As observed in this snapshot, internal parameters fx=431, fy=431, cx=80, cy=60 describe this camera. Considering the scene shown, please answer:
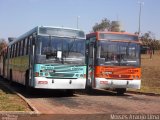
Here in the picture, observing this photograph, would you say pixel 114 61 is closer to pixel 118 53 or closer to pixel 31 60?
pixel 118 53

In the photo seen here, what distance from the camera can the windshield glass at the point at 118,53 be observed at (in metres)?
21.1

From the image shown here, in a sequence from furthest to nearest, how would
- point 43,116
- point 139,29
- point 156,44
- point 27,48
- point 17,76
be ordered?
point 156,44 < point 139,29 < point 17,76 < point 27,48 < point 43,116

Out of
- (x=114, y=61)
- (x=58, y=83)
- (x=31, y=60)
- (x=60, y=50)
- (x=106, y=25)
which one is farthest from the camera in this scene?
(x=106, y=25)

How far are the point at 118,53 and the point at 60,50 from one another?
349 cm

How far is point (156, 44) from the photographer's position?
3056 inches

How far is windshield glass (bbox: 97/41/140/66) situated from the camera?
21141 millimetres

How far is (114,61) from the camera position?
838 inches

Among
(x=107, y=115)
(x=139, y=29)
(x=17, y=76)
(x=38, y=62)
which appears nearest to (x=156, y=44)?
Result: (x=139, y=29)

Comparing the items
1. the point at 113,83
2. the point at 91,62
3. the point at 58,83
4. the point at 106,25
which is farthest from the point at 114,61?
the point at 106,25

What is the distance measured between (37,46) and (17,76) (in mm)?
5755

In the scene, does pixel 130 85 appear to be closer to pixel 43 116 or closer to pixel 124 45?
pixel 124 45

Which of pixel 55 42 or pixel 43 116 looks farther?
pixel 55 42

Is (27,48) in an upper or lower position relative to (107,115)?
upper

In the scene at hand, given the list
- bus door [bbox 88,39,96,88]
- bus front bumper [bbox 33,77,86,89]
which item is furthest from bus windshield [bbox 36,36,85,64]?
bus door [bbox 88,39,96,88]
